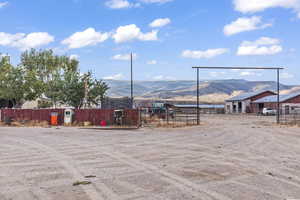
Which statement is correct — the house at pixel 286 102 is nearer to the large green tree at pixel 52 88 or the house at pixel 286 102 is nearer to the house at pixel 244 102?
the house at pixel 244 102

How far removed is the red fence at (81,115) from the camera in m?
31.3

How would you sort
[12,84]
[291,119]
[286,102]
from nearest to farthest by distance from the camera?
[291,119] → [12,84] → [286,102]

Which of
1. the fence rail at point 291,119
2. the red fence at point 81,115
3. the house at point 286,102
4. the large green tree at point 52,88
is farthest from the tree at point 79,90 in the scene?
the house at point 286,102

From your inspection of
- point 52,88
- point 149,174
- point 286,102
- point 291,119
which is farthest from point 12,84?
point 286,102

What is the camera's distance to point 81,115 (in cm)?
3303

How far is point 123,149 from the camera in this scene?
1488 centimetres

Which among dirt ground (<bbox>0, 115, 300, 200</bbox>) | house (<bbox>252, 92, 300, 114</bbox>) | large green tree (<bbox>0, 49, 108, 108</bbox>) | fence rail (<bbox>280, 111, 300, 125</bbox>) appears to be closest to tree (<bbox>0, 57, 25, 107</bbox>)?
large green tree (<bbox>0, 49, 108, 108</bbox>)

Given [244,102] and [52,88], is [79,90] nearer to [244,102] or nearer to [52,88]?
[52,88]

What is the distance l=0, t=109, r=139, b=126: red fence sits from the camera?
31281 mm

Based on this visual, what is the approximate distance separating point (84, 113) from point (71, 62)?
4233cm

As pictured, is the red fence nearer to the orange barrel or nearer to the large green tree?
the orange barrel

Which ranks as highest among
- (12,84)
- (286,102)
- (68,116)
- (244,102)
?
(12,84)

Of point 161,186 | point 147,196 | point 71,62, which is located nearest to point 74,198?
point 147,196

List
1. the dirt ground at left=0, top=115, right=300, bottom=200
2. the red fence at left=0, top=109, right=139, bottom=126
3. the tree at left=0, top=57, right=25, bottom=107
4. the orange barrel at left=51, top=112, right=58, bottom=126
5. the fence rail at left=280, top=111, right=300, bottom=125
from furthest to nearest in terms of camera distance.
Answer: the tree at left=0, top=57, right=25, bottom=107, the fence rail at left=280, top=111, right=300, bottom=125, the orange barrel at left=51, top=112, right=58, bottom=126, the red fence at left=0, top=109, right=139, bottom=126, the dirt ground at left=0, top=115, right=300, bottom=200
